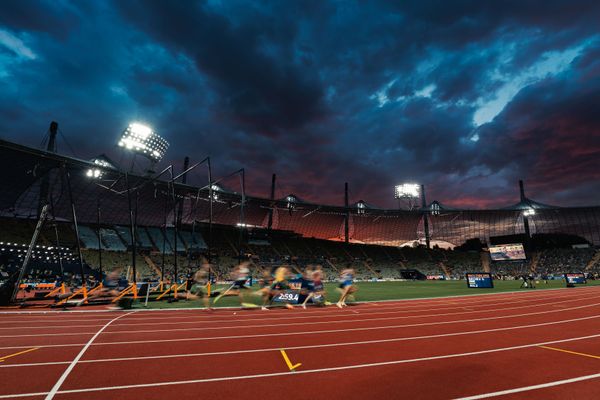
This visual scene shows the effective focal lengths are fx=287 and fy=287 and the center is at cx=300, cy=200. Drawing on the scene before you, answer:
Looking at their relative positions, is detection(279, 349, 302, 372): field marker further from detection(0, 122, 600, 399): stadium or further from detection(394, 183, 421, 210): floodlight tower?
detection(394, 183, 421, 210): floodlight tower

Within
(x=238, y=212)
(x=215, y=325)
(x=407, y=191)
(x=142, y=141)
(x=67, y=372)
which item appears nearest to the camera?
(x=67, y=372)

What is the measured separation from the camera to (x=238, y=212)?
66000 millimetres

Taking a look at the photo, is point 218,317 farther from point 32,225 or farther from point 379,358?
point 32,225

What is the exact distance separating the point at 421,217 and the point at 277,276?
7771 cm

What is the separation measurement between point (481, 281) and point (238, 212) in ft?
166

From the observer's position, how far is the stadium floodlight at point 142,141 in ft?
81.9

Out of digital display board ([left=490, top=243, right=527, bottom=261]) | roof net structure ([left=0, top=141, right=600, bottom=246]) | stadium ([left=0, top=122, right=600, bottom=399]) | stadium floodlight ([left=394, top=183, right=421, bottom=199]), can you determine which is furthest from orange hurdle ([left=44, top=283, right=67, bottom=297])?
stadium floodlight ([left=394, top=183, right=421, bottom=199])

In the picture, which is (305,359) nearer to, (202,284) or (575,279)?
(202,284)

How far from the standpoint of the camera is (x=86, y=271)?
32688 millimetres

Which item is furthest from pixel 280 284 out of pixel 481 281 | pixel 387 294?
pixel 481 281

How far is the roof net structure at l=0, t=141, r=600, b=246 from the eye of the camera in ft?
122

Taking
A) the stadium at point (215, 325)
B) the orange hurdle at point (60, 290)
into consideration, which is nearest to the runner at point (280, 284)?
the stadium at point (215, 325)

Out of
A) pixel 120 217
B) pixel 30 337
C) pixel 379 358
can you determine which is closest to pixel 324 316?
pixel 379 358

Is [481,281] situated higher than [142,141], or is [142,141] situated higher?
[142,141]
